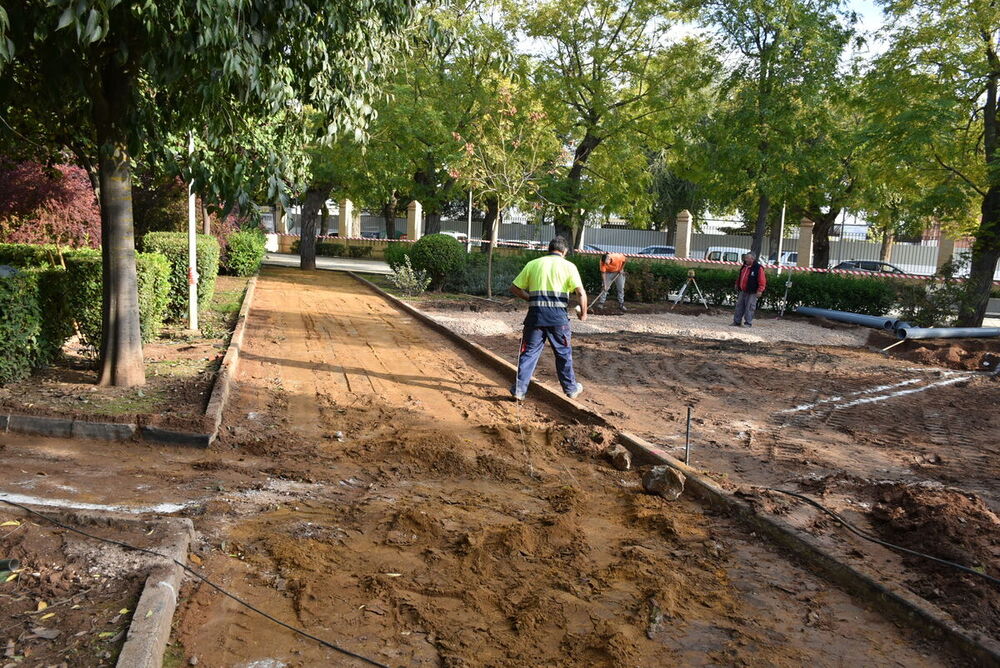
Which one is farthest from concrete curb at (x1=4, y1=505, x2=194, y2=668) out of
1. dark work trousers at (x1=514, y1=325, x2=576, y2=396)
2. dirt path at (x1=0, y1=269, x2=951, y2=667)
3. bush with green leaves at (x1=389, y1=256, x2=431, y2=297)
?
bush with green leaves at (x1=389, y1=256, x2=431, y2=297)

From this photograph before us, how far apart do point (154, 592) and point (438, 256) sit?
18.0 m

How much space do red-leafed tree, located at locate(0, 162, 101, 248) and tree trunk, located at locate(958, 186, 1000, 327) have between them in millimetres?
17002

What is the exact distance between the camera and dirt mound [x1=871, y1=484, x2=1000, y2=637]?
3.86 meters

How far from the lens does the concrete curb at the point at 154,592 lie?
2.90 m

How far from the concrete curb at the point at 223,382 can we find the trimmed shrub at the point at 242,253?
9945 millimetres

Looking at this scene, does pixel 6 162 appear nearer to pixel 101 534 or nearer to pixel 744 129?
pixel 101 534

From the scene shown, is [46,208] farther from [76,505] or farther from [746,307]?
[746,307]

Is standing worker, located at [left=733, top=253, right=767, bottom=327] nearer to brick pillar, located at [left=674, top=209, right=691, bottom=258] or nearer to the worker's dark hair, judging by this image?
the worker's dark hair

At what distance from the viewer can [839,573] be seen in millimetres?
4266

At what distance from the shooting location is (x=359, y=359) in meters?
10.3

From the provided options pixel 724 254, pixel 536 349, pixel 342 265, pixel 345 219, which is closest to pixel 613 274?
pixel 536 349

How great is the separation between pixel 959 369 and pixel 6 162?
15074mm

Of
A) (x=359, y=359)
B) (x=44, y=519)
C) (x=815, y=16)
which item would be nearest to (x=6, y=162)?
(x=359, y=359)

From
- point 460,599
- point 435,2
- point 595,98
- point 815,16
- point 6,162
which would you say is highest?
point 815,16
